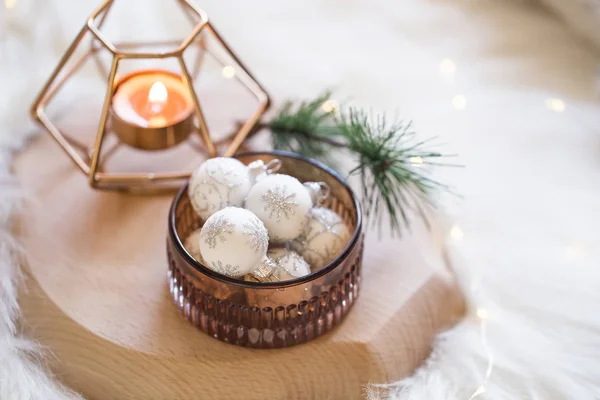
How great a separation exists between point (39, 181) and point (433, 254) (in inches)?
16.1

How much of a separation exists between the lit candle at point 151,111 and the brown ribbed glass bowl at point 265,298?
0.09 meters

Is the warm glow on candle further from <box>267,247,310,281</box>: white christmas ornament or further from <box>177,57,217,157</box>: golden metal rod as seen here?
<box>267,247,310,281</box>: white christmas ornament

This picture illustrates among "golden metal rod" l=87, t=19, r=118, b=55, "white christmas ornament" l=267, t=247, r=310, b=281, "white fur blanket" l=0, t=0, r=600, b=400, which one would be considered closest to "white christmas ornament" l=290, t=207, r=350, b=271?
"white christmas ornament" l=267, t=247, r=310, b=281

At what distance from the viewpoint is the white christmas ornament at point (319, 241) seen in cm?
64

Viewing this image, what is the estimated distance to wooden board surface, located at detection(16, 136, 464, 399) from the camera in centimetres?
63

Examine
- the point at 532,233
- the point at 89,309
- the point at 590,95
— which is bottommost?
the point at 89,309

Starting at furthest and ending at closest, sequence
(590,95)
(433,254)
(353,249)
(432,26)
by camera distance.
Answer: (432,26) < (590,95) < (433,254) < (353,249)

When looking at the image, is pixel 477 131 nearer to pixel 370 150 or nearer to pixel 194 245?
pixel 370 150

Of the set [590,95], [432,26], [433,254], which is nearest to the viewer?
[433,254]

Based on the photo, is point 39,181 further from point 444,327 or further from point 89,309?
point 444,327

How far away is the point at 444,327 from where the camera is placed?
691 millimetres

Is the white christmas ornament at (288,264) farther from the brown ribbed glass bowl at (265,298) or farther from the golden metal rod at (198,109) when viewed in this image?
the golden metal rod at (198,109)

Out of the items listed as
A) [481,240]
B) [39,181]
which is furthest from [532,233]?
[39,181]

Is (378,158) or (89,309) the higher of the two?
(378,158)
